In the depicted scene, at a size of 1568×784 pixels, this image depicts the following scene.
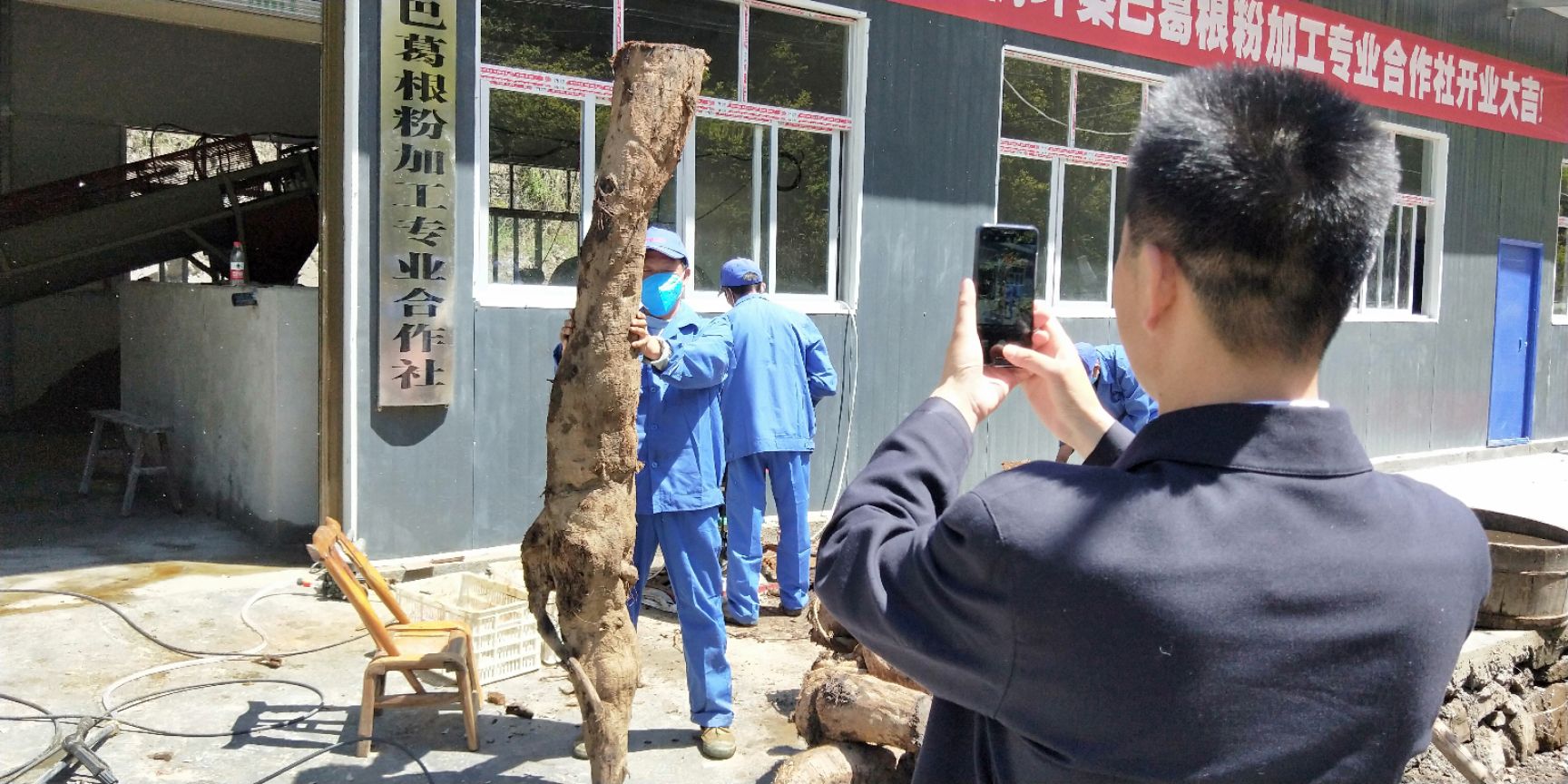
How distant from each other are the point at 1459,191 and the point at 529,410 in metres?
10.5

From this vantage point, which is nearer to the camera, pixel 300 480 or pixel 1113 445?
pixel 1113 445

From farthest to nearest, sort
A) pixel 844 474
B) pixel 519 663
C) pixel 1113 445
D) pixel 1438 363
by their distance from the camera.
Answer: pixel 1438 363, pixel 844 474, pixel 519 663, pixel 1113 445

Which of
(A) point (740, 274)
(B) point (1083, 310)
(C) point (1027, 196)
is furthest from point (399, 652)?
(B) point (1083, 310)

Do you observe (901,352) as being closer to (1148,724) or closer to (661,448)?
(661,448)

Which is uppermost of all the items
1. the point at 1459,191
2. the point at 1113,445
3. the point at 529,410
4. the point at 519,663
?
the point at 1459,191

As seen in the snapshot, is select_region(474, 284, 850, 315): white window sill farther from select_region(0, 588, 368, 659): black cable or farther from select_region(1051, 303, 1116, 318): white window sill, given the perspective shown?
select_region(1051, 303, 1116, 318): white window sill

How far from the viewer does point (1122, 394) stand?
5512mm

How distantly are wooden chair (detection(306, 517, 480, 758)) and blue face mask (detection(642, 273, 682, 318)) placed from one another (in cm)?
139

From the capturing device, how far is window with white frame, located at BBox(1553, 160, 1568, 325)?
46.3ft

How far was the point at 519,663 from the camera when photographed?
5.10 m

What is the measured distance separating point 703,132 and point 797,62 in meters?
0.87

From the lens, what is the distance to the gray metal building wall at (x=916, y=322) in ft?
20.8

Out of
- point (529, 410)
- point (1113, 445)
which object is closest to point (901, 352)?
point (529, 410)

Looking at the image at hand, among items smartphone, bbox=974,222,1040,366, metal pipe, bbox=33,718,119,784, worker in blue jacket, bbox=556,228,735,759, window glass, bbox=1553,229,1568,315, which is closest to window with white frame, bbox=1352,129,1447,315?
window glass, bbox=1553,229,1568,315
